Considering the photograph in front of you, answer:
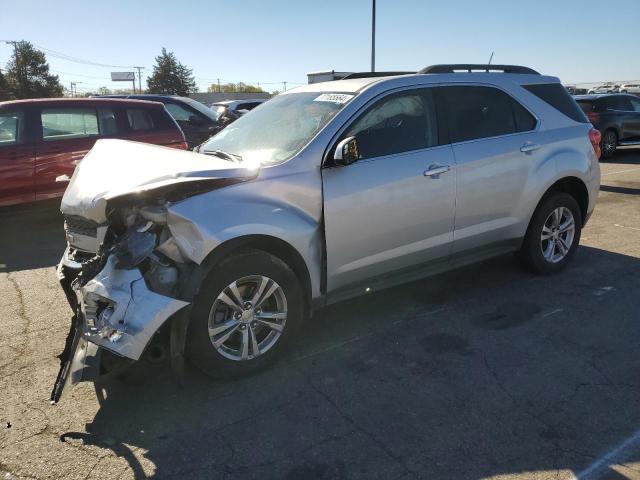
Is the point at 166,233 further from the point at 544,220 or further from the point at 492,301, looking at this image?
the point at 544,220

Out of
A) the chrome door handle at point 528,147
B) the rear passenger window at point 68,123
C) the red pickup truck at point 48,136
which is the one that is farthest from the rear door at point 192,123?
the chrome door handle at point 528,147

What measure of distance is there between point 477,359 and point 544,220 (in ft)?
6.36

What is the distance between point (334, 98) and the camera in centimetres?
401

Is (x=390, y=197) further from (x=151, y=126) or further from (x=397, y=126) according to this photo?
(x=151, y=126)

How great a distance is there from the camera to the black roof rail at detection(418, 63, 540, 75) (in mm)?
4641

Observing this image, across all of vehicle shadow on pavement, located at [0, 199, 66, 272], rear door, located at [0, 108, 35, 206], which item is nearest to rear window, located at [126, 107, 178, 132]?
rear door, located at [0, 108, 35, 206]

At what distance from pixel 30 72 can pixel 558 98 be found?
72553 millimetres

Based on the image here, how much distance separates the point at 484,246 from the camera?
4.64m

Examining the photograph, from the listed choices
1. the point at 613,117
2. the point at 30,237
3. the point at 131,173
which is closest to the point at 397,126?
the point at 131,173

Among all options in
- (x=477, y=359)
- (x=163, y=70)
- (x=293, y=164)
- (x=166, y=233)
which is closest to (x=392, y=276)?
(x=477, y=359)

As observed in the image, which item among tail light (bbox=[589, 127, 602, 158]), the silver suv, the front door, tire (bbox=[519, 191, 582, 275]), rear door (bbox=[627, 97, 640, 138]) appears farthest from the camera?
rear door (bbox=[627, 97, 640, 138])

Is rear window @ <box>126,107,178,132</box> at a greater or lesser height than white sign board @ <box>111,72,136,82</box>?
lesser

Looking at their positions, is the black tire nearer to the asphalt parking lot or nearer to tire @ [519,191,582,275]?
tire @ [519,191,582,275]

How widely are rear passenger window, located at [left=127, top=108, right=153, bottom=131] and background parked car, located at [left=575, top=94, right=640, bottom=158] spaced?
11.4m
